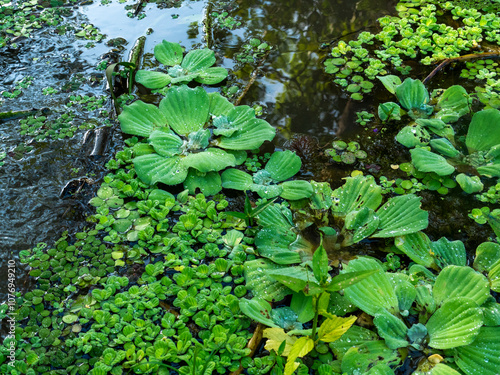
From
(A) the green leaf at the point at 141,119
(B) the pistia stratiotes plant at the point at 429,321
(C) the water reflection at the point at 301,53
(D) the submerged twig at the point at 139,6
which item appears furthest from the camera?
(D) the submerged twig at the point at 139,6

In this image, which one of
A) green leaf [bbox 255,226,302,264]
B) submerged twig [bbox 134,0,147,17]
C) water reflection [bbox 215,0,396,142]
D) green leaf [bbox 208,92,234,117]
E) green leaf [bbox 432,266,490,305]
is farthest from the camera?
submerged twig [bbox 134,0,147,17]

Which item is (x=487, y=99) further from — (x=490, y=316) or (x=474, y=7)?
(x=490, y=316)

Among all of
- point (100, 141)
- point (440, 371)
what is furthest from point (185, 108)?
point (440, 371)

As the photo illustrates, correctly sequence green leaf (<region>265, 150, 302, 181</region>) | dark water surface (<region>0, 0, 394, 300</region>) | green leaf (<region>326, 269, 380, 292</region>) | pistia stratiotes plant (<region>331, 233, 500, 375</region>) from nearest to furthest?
1. green leaf (<region>326, 269, 380, 292</region>)
2. pistia stratiotes plant (<region>331, 233, 500, 375</region>)
3. dark water surface (<region>0, 0, 394, 300</region>)
4. green leaf (<region>265, 150, 302, 181</region>)

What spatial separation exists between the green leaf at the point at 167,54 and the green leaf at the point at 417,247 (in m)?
1.76

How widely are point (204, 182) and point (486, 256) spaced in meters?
1.29

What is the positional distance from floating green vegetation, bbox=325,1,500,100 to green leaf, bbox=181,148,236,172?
38.9 inches

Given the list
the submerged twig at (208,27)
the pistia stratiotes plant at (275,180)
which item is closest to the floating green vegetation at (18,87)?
the submerged twig at (208,27)

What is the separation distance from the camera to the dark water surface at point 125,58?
2002mm

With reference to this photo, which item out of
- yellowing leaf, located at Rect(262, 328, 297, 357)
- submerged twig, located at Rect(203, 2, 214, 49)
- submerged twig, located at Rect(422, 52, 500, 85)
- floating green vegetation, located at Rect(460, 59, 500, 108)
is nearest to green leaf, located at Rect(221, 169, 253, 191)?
yellowing leaf, located at Rect(262, 328, 297, 357)

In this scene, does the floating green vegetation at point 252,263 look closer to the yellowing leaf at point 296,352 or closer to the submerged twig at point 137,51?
the yellowing leaf at point 296,352

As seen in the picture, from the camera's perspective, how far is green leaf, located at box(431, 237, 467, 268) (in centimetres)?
175

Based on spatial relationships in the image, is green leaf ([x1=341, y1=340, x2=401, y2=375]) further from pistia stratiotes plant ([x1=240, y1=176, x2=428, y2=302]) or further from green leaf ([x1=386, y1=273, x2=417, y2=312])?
pistia stratiotes plant ([x1=240, y1=176, x2=428, y2=302])

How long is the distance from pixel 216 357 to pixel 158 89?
1677 millimetres
